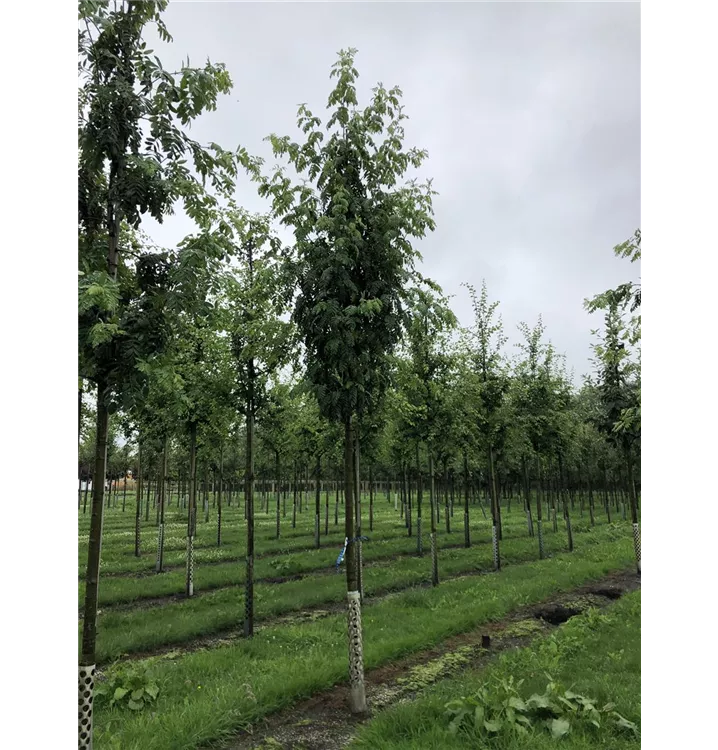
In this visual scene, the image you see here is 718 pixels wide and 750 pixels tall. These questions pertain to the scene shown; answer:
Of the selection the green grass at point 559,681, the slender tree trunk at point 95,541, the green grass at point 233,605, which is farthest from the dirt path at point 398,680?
the green grass at point 233,605

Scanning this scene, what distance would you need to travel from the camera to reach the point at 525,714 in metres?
7.20

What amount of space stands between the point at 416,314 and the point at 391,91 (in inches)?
141

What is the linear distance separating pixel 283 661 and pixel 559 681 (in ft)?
15.7

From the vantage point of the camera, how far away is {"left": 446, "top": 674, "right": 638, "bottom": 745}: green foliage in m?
6.68

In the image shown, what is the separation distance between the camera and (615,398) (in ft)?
64.8

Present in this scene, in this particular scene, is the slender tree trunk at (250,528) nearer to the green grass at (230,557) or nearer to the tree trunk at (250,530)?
the tree trunk at (250,530)

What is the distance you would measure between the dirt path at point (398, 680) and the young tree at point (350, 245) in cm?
67

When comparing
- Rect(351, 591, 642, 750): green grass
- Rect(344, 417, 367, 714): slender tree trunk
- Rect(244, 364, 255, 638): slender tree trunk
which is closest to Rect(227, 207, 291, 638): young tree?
Rect(244, 364, 255, 638): slender tree trunk

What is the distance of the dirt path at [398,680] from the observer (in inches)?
292

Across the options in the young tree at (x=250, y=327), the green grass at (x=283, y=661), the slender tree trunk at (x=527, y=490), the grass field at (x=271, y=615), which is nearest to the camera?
the green grass at (x=283, y=661)

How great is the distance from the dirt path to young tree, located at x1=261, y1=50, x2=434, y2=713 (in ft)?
2.21
